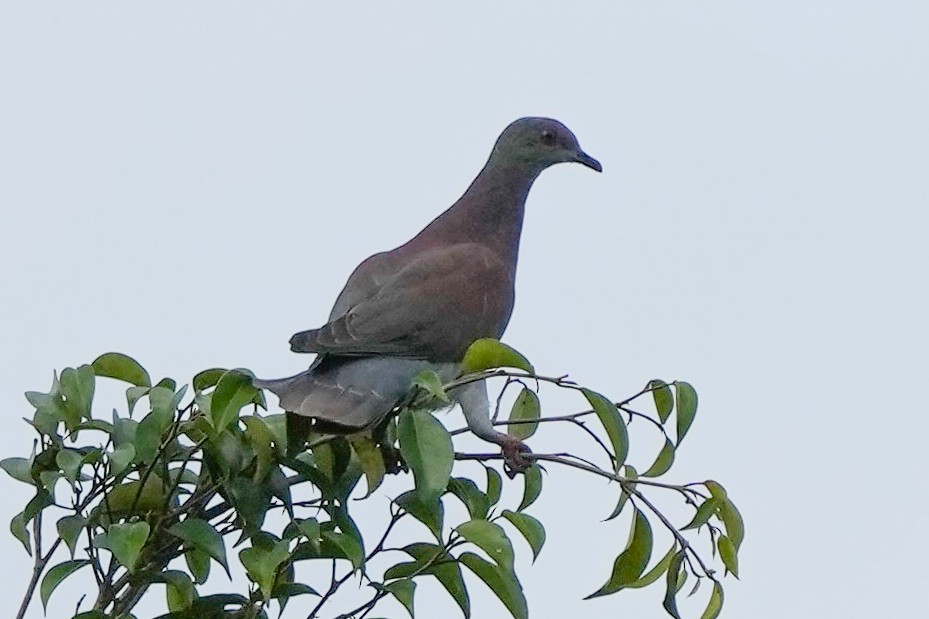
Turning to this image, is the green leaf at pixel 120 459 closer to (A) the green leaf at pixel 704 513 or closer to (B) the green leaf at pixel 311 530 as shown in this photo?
(B) the green leaf at pixel 311 530

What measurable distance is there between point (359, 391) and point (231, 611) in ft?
1.84

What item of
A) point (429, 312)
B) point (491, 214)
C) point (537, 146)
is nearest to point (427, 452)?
point (429, 312)

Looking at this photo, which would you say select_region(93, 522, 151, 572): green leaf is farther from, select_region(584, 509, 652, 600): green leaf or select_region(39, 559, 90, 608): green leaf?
select_region(584, 509, 652, 600): green leaf

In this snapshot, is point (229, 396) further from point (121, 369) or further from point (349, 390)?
point (349, 390)

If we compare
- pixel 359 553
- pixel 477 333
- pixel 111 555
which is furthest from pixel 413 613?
pixel 477 333

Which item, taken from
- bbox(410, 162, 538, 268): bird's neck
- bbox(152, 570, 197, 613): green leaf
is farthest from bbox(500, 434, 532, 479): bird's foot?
bbox(410, 162, 538, 268): bird's neck

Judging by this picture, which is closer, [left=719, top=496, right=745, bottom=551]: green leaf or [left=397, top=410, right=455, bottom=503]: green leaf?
[left=397, top=410, right=455, bottom=503]: green leaf

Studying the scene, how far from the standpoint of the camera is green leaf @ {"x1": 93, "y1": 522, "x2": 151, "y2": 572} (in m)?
1.87

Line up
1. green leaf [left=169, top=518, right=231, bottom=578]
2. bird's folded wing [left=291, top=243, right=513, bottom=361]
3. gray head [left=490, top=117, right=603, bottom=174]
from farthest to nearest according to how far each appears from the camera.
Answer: gray head [left=490, top=117, right=603, bottom=174]
bird's folded wing [left=291, top=243, right=513, bottom=361]
green leaf [left=169, top=518, right=231, bottom=578]

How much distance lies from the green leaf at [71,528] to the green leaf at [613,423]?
0.75 metres

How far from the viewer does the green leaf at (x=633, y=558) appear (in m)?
2.12

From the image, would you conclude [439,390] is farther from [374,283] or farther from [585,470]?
[374,283]

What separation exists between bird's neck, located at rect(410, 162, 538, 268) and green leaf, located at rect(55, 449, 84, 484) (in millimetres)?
1707

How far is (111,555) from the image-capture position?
6.66 ft
